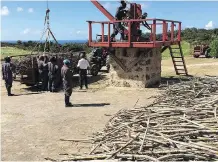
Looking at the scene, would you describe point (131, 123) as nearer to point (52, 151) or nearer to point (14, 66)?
point (52, 151)

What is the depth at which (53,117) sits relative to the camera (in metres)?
10.5

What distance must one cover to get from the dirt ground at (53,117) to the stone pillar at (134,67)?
572 millimetres

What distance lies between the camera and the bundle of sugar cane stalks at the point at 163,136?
5609mm

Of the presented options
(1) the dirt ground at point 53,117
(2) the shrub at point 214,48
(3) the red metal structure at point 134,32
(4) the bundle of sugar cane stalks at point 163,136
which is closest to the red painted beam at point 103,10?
(3) the red metal structure at point 134,32

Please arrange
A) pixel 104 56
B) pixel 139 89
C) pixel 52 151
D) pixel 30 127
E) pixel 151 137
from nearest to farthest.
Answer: pixel 151 137
pixel 52 151
pixel 30 127
pixel 139 89
pixel 104 56

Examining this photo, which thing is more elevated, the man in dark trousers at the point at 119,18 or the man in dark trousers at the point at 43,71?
the man in dark trousers at the point at 119,18

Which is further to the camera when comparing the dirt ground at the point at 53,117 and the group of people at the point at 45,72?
the group of people at the point at 45,72

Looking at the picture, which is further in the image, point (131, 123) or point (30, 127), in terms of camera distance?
point (30, 127)

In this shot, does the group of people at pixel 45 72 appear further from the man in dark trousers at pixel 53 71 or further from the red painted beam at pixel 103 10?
the red painted beam at pixel 103 10

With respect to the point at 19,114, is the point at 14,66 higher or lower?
higher

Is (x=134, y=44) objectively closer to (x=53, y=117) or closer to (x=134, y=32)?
(x=134, y=32)

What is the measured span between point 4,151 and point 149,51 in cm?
916

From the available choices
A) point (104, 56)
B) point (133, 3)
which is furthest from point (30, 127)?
point (104, 56)

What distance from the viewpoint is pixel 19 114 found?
1105 centimetres
